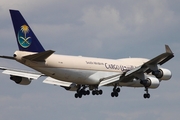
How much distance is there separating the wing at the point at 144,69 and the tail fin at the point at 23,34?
9.46m

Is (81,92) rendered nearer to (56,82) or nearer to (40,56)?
(56,82)

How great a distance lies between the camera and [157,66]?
263ft

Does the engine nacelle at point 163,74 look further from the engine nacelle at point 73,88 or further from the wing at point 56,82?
the wing at point 56,82

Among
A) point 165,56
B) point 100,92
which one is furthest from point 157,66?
point 100,92

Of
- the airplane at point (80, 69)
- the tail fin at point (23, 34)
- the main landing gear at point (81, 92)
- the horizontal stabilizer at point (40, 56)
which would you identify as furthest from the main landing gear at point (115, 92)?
the tail fin at point (23, 34)

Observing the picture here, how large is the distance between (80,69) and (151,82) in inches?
314

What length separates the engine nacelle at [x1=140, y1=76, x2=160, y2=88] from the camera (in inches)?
3231

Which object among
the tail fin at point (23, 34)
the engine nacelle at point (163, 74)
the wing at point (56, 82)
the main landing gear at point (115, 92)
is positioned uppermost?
the tail fin at point (23, 34)

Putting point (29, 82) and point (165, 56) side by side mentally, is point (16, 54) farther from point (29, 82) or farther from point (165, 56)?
point (165, 56)

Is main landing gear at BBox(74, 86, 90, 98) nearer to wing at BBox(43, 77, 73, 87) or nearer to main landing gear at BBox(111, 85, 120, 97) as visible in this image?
wing at BBox(43, 77, 73, 87)

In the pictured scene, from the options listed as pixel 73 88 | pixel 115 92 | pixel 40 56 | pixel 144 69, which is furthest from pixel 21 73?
pixel 144 69

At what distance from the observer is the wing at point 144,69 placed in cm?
7844

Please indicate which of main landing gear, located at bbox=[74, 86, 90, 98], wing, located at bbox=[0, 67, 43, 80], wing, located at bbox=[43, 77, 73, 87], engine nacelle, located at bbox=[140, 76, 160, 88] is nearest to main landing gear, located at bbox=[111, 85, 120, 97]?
engine nacelle, located at bbox=[140, 76, 160, 88]

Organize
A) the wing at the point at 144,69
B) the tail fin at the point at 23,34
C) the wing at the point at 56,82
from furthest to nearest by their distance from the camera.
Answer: the wing at the point at 56,82, the wing at the point at 144,69, the tail fin at the point at 23,34
